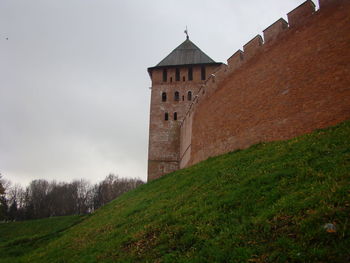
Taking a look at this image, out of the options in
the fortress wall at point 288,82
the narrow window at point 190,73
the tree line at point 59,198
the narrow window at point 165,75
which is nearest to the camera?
the fortress wall at point 288,82

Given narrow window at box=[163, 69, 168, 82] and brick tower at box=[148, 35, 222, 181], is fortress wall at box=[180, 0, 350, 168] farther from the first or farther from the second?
narrow window at box=[163, 69, 168, 82]

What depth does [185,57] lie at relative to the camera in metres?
27.7

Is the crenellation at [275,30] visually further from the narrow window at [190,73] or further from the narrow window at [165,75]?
the narrow window at [165,75]

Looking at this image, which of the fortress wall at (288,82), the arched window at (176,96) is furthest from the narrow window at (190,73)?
the fortress wall at (288,82)

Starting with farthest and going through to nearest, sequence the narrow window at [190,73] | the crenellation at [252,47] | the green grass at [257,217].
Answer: the narrow window at [190,73] < the crenellation at [252,47] < the green grass at [257,217]

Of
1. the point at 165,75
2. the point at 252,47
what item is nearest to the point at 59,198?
the point at 165,75

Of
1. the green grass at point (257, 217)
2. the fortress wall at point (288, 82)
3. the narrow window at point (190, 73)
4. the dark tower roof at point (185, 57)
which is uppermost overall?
the dark tower roof at point (185, 57)

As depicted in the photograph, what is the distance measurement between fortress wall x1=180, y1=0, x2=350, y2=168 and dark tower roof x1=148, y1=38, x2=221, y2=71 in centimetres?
1246

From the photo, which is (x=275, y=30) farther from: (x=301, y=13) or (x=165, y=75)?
(x=165, y=75)

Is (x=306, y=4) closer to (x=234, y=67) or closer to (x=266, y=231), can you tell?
(x=234, y=67)

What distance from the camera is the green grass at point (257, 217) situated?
13.1ft

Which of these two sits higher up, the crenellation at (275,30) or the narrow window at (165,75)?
the narrow window at (165,75)

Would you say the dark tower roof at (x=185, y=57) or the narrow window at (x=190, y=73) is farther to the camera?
the dark tower roof at (x=185, y=57)

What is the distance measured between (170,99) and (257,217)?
21.3m
